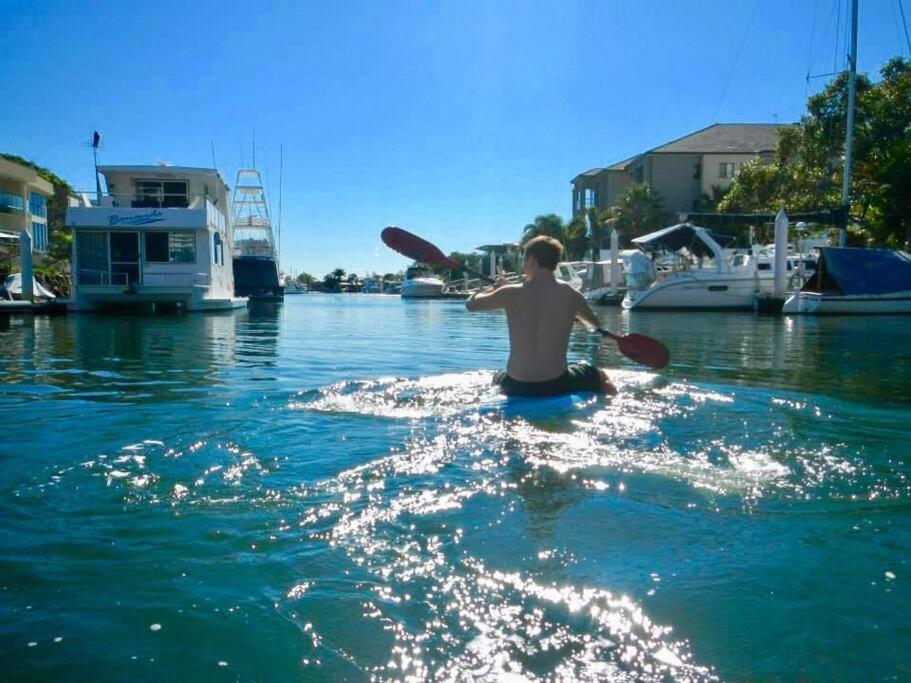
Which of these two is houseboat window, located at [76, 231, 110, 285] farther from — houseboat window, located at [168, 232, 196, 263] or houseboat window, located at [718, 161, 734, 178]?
houseboat window, located at [718, 161, 734, 178]

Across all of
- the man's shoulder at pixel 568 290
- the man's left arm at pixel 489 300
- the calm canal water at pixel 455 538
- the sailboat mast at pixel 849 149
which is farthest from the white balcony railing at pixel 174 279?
the sailboat mast at pixel 849 149

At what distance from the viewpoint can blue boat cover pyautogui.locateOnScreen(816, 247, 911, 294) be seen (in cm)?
2500

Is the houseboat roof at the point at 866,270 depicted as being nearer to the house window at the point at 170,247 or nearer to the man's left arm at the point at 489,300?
the house window at the point at 170,247

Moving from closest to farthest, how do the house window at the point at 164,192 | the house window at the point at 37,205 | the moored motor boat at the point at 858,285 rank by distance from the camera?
the moored motor boat at the point at 858,285
the house window at the point at 164,192
the house window at the point at 37,205

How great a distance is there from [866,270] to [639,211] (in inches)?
1010

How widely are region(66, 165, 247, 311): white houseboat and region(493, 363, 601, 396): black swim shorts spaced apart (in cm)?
2146

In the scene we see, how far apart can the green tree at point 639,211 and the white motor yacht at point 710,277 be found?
18761 millimetres

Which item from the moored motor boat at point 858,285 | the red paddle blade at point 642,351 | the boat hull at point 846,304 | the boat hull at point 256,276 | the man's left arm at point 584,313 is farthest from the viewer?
the boat hull at point 256,276

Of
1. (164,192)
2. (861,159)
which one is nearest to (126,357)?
(164,192)

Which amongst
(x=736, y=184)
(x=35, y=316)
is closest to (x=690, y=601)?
(x=35, y=316)

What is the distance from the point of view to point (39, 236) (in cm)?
4303

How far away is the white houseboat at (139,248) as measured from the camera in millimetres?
25156

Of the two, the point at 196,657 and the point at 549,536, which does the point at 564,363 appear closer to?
the point at 549,536

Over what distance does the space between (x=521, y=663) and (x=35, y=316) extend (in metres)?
24.7
